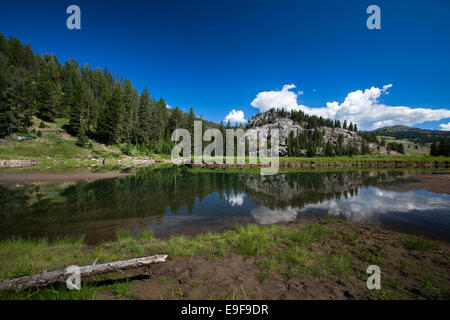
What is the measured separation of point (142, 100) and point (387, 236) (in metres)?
76.8

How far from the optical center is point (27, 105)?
138 ft

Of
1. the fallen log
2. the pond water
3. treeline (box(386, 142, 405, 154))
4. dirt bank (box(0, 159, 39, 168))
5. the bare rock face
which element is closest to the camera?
the fallen log

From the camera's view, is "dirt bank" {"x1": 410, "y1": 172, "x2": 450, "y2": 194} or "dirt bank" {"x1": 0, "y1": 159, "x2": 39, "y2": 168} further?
"dirt bank" {"x1": 0, "y1": 159, "x2": 39, "y2": 168}

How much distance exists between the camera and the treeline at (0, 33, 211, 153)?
132ft

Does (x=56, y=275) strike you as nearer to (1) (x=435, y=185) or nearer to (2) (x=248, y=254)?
(2) (x=248, y=254)

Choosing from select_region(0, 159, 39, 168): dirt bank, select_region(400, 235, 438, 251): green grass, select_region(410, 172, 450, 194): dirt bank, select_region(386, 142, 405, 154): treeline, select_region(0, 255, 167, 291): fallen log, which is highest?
select_region(386, 142, 405, 154): treeline

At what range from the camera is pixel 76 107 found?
5028 centimetres

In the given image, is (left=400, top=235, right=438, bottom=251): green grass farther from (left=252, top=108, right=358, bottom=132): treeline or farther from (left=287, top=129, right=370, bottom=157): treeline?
(left=252, top=108, right=358, bottom=132): treeline

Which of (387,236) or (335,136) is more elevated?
Result: (335,136)

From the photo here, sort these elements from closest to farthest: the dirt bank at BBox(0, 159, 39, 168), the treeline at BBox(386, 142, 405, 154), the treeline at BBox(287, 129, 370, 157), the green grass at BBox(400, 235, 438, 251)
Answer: the green grass at BBox(400, 235, 438, 251) → the dirt bank at BBox(0, 159, 39, 168) → the treeline at BBox(287, 129, 370, 157) → the treeline at BBox(386, 142, 405, 154)

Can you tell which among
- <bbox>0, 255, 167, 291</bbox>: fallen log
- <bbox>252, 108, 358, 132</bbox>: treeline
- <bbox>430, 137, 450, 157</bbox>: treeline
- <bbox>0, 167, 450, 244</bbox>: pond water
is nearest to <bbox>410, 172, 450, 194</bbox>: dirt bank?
<bbox>0, 167, 450, 244</bbox>: pond water
